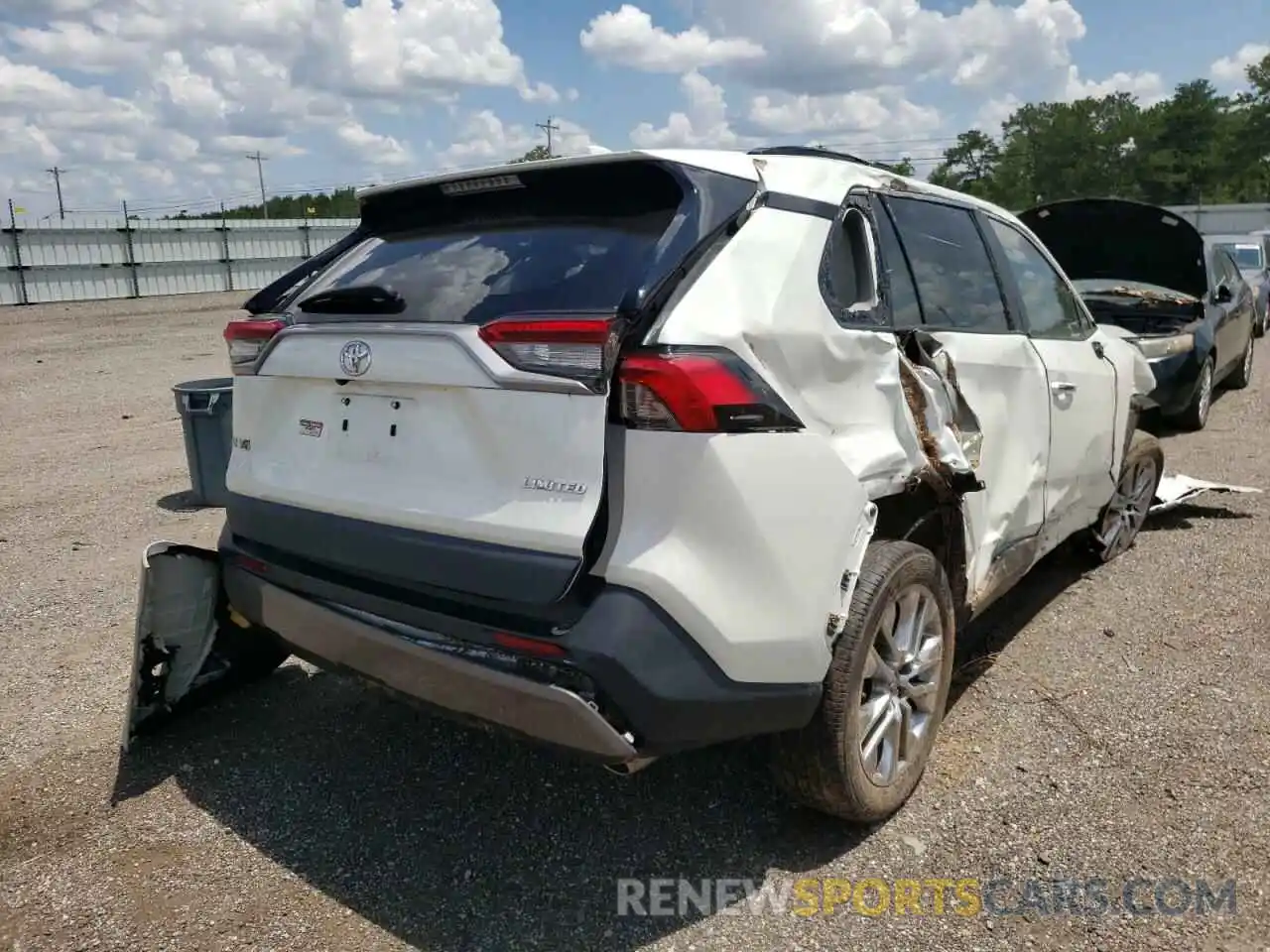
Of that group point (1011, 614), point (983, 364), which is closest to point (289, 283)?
point (983, 364)

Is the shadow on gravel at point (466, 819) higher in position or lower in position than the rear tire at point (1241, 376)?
lower

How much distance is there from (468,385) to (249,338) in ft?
3.39

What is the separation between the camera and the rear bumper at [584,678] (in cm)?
219

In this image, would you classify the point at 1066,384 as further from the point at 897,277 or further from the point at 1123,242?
the point at 1123,242

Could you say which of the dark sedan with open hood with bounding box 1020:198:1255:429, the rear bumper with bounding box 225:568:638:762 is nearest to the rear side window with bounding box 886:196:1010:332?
the rear bumper with bounding box 225:568:638:762

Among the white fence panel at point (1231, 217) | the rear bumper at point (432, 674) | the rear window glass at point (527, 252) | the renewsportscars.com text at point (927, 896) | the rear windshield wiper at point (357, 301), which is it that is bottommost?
the renewsportscars.com text at point (927, 896)

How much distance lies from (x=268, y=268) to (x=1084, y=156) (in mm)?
80716

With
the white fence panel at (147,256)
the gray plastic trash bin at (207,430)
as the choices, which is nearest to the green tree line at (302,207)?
the white fence panel at (147,256)

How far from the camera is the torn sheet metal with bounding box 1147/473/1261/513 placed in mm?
5820

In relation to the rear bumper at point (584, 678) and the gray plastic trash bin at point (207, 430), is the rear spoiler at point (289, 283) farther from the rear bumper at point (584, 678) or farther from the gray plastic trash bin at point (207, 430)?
the gray plastic trash bin at point (207, 430)

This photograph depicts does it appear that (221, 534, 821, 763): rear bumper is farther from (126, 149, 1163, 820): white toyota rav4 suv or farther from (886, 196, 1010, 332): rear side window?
(886, 196, 1010, 332): rear side window

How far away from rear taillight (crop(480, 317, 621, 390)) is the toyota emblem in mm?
454

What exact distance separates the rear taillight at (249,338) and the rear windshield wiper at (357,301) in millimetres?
131

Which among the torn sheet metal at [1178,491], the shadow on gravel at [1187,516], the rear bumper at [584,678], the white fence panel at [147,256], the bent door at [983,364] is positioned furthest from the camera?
the white fence panel at [147,256]
